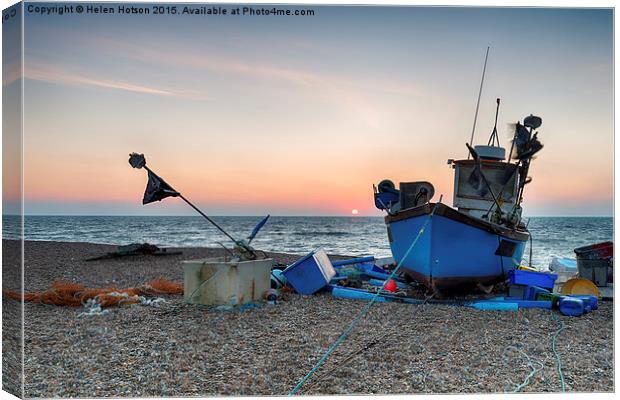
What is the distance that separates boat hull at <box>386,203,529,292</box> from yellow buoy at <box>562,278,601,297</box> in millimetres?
1376

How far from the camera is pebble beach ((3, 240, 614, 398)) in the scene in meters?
5.82

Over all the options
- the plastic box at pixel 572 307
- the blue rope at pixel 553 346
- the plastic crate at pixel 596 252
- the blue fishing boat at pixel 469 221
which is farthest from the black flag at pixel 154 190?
the plastic crate at pixel 596 252

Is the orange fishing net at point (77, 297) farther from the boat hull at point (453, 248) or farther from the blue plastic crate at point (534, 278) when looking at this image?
the blue plastic crate at point (534, 278)

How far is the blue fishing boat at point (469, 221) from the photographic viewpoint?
35.3 feet

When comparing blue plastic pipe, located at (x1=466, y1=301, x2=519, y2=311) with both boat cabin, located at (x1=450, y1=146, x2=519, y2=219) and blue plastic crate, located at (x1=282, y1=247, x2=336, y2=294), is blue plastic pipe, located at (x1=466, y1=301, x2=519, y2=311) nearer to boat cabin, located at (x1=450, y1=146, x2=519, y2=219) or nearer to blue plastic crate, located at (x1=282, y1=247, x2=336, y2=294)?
blue plastic crate, located at (x1=282, y1=247, x2=336, y2=294)

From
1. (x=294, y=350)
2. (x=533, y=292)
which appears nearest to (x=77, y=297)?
(x=294, y=350)

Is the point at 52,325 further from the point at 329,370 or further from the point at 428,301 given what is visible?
the point at 428,301

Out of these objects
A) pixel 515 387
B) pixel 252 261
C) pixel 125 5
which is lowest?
pixel 515 387

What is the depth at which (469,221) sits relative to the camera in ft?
35.4

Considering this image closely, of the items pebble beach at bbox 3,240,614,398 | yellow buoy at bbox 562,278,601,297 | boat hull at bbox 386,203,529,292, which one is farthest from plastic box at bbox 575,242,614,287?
pebble beach at bbox 3,240,614,398

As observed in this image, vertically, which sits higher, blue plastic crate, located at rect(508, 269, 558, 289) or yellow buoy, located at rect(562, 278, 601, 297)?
blue plastic crate, located at rect(508, 269, 558, 289)

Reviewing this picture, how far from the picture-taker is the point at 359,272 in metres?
14.2

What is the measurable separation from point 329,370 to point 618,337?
3.36m

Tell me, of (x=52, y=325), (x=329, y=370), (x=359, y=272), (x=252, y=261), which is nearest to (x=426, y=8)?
(x=329, y=370)
